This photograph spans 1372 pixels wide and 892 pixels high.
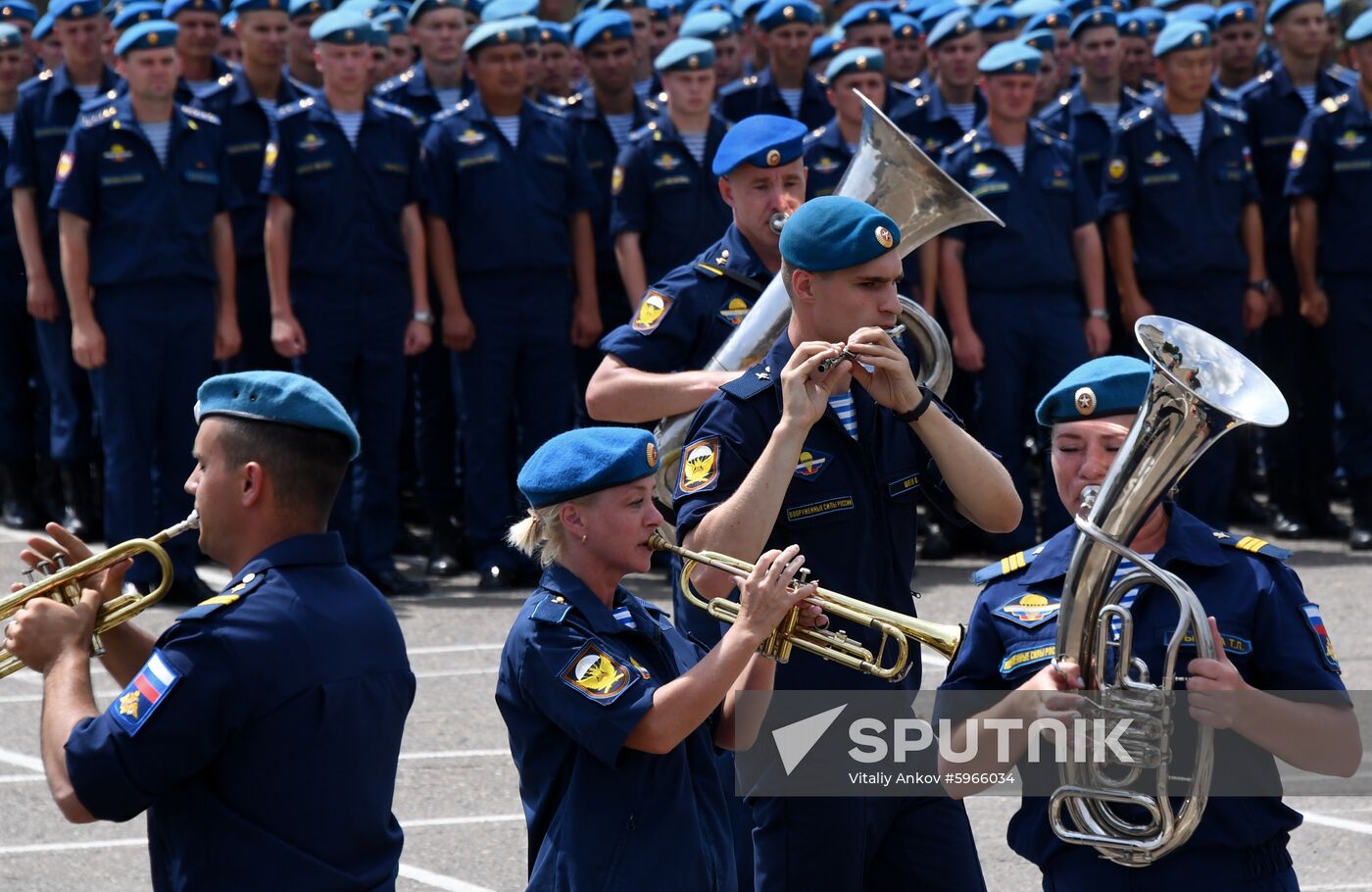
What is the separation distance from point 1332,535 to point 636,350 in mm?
7174

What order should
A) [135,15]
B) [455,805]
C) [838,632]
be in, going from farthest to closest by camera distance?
1. [135,15]
2. [455,805]
3. [838,632]

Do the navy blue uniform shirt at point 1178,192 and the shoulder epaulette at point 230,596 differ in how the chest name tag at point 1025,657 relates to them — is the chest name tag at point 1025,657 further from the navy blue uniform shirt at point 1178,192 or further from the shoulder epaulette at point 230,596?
the navy blue uniform shirt at point 1178,192

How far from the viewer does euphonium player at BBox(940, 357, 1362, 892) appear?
13.6 feet

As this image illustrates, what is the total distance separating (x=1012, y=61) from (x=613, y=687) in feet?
25.4

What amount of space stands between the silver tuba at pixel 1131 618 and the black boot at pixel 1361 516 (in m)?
8.08

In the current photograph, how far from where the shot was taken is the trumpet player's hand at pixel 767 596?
4.30 meters

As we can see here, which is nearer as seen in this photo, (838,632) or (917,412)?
(838,632)

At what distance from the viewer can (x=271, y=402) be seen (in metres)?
4.13

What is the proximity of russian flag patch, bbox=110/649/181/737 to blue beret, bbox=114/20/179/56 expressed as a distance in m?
7.10

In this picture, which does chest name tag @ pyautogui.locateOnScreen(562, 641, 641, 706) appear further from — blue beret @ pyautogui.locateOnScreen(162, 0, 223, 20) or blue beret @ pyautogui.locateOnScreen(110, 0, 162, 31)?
blue beret @ pyautogui.locateOnScreen(162, 0, 223, 20)

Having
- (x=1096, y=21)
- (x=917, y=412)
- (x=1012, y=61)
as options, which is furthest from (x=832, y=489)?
(x=1096, y=21)

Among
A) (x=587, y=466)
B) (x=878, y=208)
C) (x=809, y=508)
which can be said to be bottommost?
(x=809, y=508)

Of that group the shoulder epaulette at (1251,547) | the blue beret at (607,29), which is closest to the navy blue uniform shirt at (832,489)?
the shoulder epaulette at (1251,547)

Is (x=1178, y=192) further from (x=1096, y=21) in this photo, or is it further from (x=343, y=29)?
(x=343, y=29)
